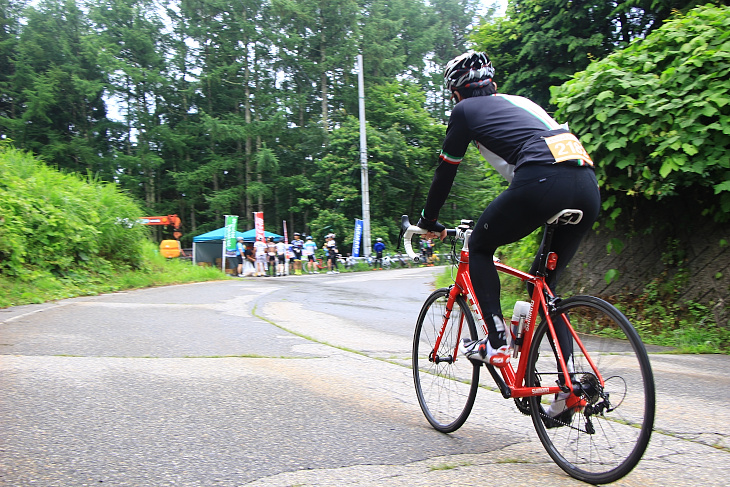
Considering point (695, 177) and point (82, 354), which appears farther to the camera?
point (695, 177)

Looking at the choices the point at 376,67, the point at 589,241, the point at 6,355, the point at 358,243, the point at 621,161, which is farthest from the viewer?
the point at 376,67

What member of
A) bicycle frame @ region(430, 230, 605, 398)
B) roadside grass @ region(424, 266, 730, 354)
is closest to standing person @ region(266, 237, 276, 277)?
roadside grass @ region(424, 266, 730, 354)

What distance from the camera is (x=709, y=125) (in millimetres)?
5668

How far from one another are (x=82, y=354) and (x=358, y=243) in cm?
2447

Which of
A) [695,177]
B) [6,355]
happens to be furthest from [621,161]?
[6,355]

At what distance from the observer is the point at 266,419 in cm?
341

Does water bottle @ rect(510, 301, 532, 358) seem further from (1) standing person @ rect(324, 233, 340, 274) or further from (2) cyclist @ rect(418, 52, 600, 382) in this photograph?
(1) standing person @ rect(324, 233, 340, 274)

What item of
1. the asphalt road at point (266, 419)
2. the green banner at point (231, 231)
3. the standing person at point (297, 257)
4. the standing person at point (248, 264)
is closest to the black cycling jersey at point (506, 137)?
the asphalt road at point (266, 419)

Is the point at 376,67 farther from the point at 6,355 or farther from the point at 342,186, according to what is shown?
the point at 6,355

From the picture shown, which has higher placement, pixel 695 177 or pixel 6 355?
pixel 695 177

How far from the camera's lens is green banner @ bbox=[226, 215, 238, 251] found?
2409 centimetres

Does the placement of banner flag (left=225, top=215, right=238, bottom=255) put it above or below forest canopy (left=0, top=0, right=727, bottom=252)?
below

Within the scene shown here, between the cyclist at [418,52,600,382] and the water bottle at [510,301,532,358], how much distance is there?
6 cm

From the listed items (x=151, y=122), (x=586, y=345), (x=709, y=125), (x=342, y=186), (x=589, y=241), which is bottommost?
(x=586, y=345)
